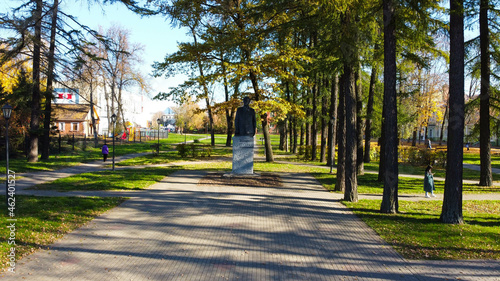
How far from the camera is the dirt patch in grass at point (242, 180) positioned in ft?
53.1

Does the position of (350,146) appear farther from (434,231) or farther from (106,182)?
(106,182)

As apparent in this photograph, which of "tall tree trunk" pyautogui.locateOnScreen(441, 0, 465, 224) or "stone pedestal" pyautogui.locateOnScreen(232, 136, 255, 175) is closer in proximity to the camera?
"tall tree trunk" pyautogui.locateOnScreen(441, 0, 465, 224)

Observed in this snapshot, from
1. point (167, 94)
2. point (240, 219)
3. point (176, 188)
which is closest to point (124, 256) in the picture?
point (240, 219)

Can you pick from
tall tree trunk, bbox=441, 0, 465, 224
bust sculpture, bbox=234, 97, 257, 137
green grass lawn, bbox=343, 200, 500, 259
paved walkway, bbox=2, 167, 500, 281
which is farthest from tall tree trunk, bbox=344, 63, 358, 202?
bust sculpture, bbox=234, 97, 257, 137

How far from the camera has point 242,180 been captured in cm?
1725

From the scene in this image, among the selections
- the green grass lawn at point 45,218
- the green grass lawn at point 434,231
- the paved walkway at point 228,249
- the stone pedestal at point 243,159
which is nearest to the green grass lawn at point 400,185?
the green grass lawn at point 434,231

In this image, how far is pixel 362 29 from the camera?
12656 mm

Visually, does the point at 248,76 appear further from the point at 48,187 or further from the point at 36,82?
the point at 48,187

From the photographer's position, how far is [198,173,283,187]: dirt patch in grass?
637 inches

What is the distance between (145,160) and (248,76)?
→ 32.8 feet

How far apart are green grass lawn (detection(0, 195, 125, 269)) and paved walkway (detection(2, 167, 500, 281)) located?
310 millimetres

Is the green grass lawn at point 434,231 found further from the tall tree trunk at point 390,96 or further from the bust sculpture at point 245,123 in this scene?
the bust sculpture at point 245,123

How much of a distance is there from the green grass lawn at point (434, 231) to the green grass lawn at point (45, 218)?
7.13 m

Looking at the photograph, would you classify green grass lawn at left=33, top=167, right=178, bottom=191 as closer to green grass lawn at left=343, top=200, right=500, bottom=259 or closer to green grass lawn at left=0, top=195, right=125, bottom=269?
green grass lawn at left=0, top=195, right=125, bottom=269
